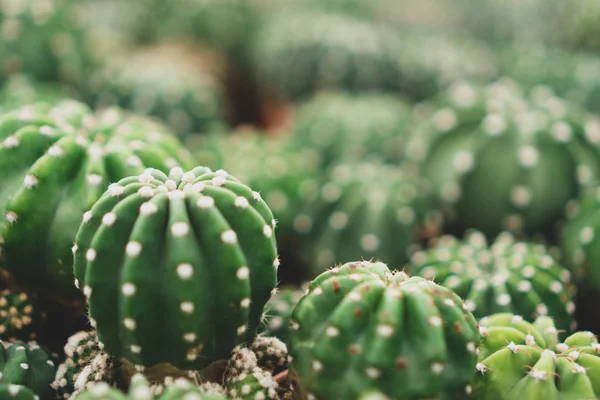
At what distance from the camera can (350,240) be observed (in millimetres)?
2416

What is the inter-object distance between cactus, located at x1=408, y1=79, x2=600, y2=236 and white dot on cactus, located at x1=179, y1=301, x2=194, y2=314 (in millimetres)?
1514

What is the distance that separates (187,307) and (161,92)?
2199 mm

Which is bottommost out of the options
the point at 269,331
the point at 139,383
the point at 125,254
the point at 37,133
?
the point at 269,331

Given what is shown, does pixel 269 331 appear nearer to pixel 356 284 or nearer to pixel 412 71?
pixel 356 284

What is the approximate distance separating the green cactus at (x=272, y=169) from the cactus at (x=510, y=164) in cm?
58

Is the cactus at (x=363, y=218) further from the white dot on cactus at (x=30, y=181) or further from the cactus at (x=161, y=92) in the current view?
the white dot on cactus at (x=30, y=181)

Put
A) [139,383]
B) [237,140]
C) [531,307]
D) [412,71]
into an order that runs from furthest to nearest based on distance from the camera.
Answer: [412,71] < [237,140] < [531,307] < [139,383]

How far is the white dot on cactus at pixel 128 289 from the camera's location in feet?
4.12

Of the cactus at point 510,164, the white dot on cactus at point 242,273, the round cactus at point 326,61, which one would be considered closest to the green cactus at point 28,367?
the white dot on cactus at point 242,273

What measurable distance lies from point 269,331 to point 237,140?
4.40 feet

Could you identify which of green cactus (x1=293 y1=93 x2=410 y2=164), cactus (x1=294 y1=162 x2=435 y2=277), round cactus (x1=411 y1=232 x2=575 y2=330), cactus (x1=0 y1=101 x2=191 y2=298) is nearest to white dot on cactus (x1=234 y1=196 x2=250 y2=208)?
cactus (x1=0 y1=101 x2=191 y2=298)

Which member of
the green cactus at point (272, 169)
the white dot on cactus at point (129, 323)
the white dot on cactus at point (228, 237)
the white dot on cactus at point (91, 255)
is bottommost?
the green cactus at point (272, 169)

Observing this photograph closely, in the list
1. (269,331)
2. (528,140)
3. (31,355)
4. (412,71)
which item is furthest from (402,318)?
(412,71)

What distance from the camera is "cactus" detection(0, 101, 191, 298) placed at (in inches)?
61.4
